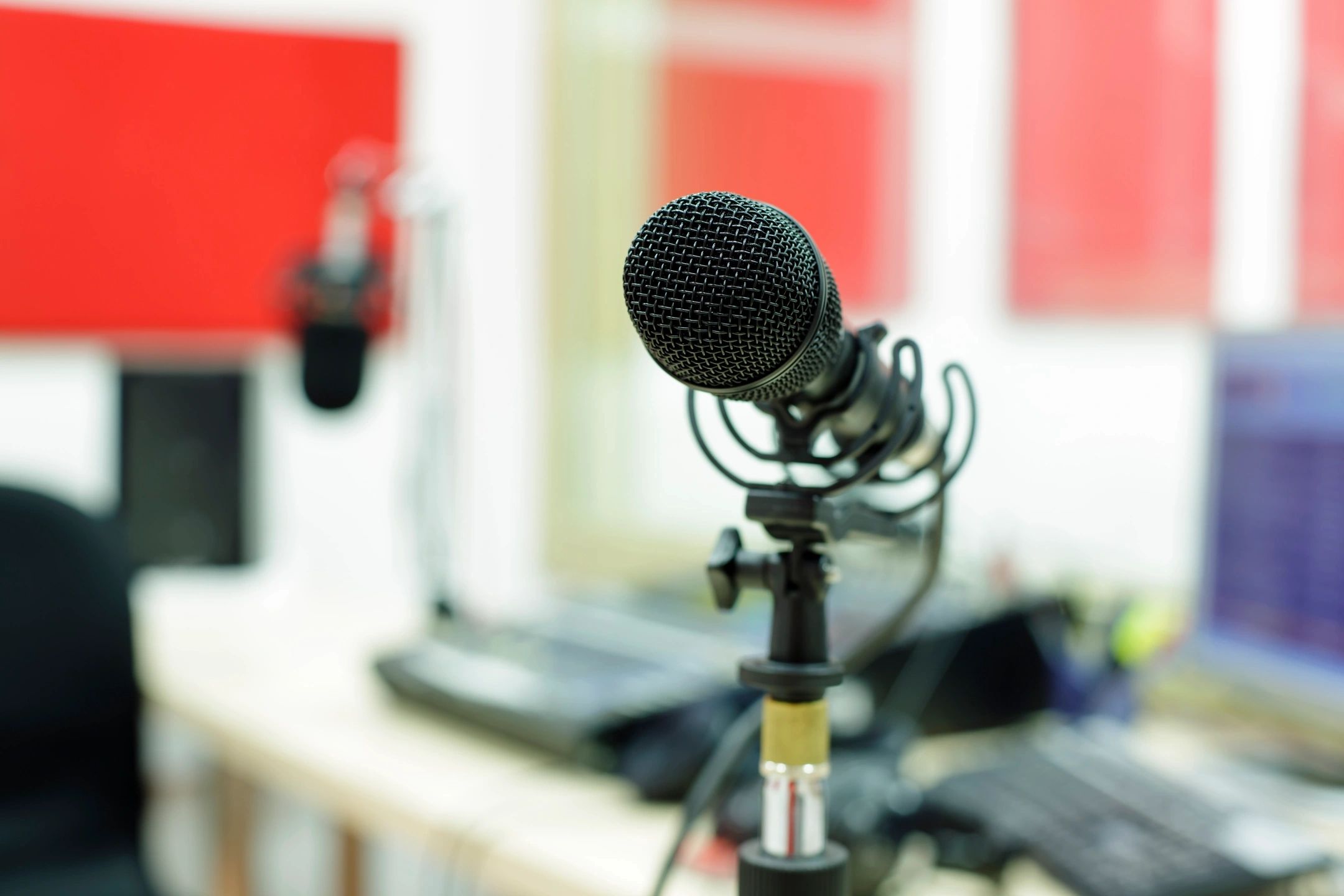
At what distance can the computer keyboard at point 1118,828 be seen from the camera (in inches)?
38.0

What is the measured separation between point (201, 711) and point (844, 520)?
1185mm

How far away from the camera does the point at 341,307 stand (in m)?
1.63

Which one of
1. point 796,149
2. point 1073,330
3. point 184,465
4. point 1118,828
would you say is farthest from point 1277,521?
point 184,465

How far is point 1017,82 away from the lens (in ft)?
6.12

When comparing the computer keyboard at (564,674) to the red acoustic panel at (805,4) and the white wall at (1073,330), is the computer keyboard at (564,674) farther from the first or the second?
the red acoustic panel at (805,4)

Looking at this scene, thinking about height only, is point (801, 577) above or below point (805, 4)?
below

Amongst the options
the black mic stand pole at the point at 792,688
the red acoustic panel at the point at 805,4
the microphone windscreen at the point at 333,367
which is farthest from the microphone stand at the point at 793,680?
the red acoustic panel at the point at 805,4

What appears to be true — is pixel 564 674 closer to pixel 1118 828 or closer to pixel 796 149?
pixel 1118 828

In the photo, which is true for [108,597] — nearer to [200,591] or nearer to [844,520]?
[200,591]

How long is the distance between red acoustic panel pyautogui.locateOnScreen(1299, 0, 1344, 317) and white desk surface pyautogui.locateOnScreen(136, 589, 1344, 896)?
837 millimetres

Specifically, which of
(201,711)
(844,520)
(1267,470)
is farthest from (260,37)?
(844,520)

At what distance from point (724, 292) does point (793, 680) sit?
180mm

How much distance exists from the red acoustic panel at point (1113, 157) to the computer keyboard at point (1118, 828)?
72cm

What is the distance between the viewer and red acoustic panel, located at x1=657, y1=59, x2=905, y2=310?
81.4 inches
